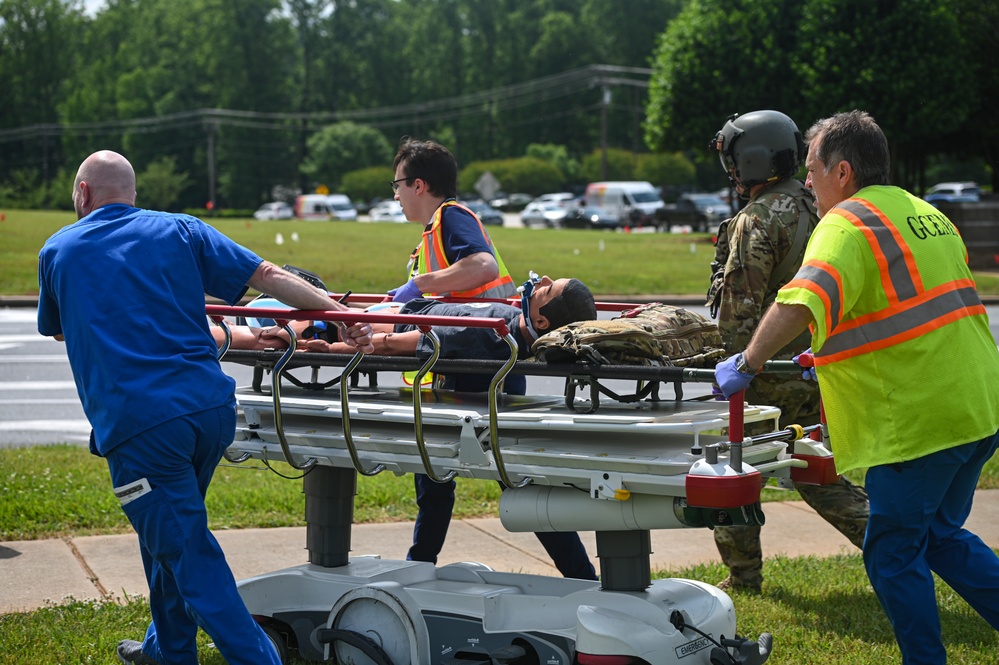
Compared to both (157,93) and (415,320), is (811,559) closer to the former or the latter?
(415,320)

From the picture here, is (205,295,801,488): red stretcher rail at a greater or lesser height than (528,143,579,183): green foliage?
lesser

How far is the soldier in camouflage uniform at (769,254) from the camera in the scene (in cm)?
556

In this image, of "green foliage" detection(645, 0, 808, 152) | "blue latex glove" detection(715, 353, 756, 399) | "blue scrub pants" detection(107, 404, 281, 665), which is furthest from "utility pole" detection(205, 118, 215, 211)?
"blue latex glove" detection(715, 353, 756, 399)

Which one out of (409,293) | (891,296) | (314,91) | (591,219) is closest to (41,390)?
(409,293)

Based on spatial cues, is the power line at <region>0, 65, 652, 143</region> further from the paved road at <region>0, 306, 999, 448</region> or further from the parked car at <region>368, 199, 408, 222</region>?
the paved road at <region>0, 306, 999, 448</region>

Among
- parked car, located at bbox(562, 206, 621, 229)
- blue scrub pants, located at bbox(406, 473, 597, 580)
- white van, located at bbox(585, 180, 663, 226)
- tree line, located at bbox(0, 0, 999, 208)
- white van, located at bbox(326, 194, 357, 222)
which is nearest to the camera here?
blue scrub pants, located at bbox(406, 473, 597, 580)

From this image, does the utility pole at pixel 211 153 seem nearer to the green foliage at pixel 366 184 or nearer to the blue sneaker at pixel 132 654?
the green foliage at pixel 366 184

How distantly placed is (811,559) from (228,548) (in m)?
3.10

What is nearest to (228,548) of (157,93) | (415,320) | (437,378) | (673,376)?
(437,378)

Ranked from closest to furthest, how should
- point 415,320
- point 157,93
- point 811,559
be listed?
point 415,320 → point 811,559 → point 157,93

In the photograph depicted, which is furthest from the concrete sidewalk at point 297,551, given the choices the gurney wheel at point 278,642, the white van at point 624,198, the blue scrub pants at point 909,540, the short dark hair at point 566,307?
the white van at point 624,198

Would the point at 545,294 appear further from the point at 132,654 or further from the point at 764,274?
the point at 132,654

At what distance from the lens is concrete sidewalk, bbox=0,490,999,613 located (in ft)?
19.4

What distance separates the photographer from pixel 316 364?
4910mm
